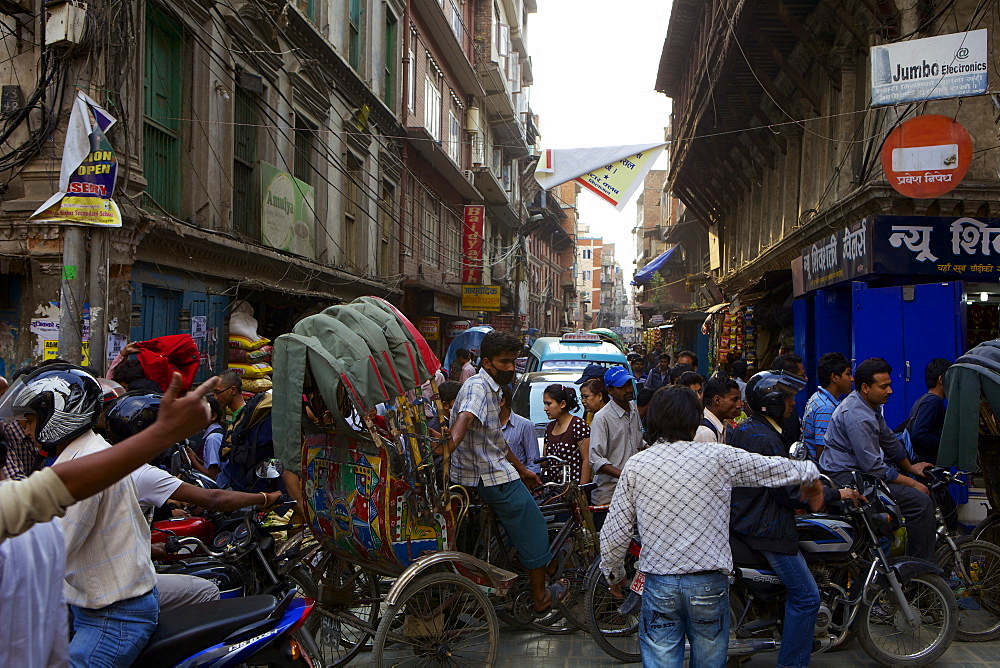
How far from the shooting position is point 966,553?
5.07 metres

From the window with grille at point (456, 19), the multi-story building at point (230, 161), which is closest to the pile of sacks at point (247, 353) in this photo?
the multi-story building at point (230, 161)

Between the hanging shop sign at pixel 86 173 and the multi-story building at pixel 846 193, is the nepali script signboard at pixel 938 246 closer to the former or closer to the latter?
the multi-story building at pixel 846 193

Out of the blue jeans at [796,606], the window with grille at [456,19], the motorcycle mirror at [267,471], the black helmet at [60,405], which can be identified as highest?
the window with grille at [456,19]

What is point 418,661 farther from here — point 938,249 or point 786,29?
point 786,29

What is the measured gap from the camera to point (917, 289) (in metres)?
9.77

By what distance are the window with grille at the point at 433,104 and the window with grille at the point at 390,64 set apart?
2.82m

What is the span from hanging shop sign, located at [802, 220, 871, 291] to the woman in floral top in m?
6.19

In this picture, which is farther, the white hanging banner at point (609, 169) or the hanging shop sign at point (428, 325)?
the hanging shop sign at point (428, 325)

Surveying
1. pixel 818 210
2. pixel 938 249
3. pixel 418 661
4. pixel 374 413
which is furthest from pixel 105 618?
pixel 818 210

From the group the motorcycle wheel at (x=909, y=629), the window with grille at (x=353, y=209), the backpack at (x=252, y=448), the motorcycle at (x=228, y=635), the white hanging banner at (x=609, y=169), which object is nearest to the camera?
the motorcycle at (x=228, y=635)

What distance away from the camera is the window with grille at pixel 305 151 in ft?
47.3

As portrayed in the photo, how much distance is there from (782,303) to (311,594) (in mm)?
14468

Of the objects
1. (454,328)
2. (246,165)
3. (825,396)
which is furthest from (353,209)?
(825,396)

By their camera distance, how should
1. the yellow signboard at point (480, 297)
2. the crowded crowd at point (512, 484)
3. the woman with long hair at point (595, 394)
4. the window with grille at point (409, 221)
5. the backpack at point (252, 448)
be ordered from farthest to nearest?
the yellow signboard at point (480, 297), the window with grille at point (409, 221), the woman with long hair at point (595, 394), the backpack at point (252, 448), the crowded crowd at point (512, 484)
